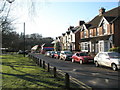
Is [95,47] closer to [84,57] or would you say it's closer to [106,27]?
[106,27]

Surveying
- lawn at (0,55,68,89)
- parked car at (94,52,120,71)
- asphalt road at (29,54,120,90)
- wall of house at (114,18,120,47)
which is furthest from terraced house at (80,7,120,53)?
lawn at (0,55,68,89)

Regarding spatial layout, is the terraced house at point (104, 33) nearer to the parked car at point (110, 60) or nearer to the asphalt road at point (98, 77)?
the parked car at point (110, 60)

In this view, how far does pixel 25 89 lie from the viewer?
21.3ft

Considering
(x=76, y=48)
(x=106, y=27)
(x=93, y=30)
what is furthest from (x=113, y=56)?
(x=76, y=48)

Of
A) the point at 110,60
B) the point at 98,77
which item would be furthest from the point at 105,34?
the point at 98,77

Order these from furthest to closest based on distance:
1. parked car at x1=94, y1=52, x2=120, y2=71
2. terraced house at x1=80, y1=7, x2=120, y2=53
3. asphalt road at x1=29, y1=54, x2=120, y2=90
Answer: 1. terraced house at x1=80, y1=7, x2=120, y2=53
2. parked car at x1=94, y1=52, x2=120, y2=71
3. asphalt road at x1=29, y1=54, x2=120, y2=90

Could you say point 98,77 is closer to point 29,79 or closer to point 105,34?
point 29,79

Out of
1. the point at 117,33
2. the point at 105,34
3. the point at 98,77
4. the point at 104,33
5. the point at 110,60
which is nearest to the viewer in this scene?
the point at 98,77

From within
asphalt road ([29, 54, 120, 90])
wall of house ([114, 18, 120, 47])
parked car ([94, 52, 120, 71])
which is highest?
wall of house ([114, 18, 120, 47])

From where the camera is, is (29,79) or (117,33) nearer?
(29,79)

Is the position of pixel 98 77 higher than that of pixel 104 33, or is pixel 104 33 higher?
pixel 104 33

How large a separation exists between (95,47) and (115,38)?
634 centimetres

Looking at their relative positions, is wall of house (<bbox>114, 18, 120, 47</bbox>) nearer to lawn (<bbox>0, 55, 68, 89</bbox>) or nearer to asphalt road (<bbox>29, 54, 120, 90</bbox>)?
asphalt road (<bbox>29, 54, 120, 90</bbox>)

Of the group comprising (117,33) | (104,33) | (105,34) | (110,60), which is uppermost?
(104,33)
